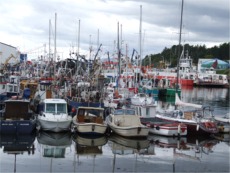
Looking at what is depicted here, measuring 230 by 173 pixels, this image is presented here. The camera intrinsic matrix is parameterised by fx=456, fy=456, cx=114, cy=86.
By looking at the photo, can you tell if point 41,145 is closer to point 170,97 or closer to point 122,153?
point 122,153

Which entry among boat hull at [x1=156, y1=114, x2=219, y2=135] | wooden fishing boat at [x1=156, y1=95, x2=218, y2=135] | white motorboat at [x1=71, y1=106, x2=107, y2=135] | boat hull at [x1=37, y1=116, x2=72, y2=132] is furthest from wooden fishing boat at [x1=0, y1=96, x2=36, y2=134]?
boat hull at [x1=156, y1=114, x2=219, y2=135]

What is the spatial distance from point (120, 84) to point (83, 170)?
36.2 meters

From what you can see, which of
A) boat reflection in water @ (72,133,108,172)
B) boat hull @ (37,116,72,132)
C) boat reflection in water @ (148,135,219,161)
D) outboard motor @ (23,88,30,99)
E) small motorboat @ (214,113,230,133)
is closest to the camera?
boat reflection in water @ (72,133,108,172)

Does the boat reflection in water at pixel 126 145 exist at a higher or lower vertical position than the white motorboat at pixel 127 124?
lower

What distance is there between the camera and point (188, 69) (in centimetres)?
13138

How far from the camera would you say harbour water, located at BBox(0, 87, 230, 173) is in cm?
2339

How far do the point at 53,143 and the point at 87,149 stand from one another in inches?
110

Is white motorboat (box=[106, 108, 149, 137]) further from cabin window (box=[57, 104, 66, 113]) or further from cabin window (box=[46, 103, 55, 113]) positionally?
cabin window (box=[46, 103, 55, 113])

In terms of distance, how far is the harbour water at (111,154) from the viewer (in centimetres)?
2339

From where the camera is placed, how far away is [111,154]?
2680 centimetres

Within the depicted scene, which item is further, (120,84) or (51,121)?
(120,84)

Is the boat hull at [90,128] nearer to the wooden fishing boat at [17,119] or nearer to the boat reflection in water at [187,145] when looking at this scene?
the wooden fishing boat at [17,119]

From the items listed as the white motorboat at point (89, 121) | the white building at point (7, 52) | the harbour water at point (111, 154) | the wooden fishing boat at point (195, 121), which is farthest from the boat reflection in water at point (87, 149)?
the white building at point (7, 52)

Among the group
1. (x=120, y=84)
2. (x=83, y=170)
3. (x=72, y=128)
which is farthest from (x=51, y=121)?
(x=120, y=84)
